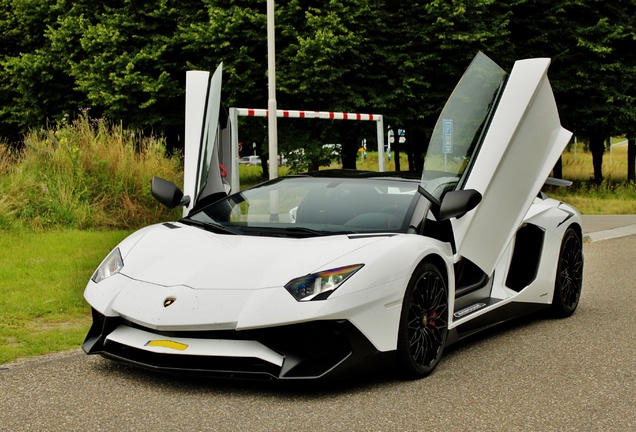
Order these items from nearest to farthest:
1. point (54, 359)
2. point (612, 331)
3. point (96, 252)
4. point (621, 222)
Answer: point (54, 359), point (612, 331), point (96, 252), point (621, 222)

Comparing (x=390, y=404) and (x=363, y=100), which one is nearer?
(x=390, y=404)

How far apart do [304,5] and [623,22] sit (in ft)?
35.4

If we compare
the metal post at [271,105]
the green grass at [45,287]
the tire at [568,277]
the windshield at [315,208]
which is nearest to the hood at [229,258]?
the windshield at [315,208]

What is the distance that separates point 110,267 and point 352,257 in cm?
159

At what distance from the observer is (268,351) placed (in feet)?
16.5

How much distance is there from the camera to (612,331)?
7.19 meters

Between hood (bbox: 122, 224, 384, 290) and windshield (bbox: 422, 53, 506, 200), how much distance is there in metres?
0.95

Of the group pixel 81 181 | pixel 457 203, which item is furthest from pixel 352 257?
pixel 81 181

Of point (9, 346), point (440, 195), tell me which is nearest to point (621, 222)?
point (440, 195)

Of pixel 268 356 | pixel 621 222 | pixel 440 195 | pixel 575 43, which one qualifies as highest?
pixel 575 43

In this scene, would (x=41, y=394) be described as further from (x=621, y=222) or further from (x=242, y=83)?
(x=242, y=83)

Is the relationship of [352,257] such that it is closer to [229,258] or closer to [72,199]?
[229,258]

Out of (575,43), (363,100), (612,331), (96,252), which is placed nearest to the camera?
(612,331)

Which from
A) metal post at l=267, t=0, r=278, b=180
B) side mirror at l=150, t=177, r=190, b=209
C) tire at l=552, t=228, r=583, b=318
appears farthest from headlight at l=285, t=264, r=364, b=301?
metal post at l=267, t=0, r=278, b=180
